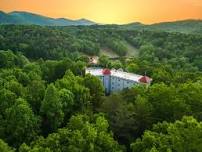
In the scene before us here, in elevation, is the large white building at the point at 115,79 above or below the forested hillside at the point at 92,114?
below

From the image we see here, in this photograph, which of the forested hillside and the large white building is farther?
the large white building

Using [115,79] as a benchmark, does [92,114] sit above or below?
above

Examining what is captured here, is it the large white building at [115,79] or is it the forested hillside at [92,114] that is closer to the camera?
the forested hillside at [92,114]

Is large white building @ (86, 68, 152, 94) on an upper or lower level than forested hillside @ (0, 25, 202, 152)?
lower

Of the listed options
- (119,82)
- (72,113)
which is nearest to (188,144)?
(72,113)

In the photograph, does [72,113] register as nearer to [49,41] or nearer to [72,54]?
[72,54]

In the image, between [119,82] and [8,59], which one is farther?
[8,59]

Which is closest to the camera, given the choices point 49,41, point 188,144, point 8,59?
point 188,144

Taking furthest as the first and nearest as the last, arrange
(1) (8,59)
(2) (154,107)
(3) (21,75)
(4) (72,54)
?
1. (4) (72,54)
2. (1) (8,59)
3. (3) (21,75)
4. (2) (154,107)

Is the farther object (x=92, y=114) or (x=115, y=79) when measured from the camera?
(x=115, y=79)

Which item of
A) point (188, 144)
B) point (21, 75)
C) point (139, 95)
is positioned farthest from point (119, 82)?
point (188, 144)
